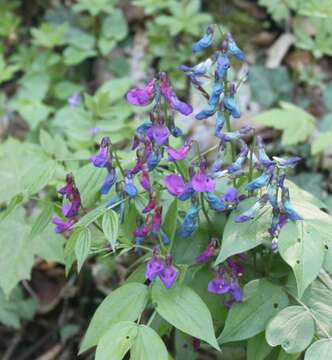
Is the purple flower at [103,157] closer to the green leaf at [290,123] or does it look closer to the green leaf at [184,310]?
the green leaf at [184,310]

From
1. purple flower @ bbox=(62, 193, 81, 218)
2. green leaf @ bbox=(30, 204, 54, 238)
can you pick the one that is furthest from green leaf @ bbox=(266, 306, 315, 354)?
green leaf @ bbox=(30, 204, 54, 238)

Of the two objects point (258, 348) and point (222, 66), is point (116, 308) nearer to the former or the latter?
point (258, 348)

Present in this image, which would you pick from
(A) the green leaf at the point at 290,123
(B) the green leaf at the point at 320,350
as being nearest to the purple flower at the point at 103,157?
(B) the green leaf at the point at 320,350

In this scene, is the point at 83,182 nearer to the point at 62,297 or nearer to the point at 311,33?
the point at 62,297

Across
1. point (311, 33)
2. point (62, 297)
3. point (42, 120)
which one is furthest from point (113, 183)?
point (311, 33)

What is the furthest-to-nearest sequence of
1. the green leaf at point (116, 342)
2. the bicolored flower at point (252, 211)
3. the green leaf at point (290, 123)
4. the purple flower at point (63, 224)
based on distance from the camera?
1. the green leaf at point (290, 123)
2. the purple flower at point (63, 224)
3. the bicolored flower at point (252, 211)
4. the green leaf at point (116, 342)

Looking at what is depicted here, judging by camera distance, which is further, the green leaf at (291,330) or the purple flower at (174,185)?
the purple flower at (174,185)

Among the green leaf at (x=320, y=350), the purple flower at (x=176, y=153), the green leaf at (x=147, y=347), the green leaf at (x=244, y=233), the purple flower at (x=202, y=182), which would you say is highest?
the purple flower at (x=176, y=153)
